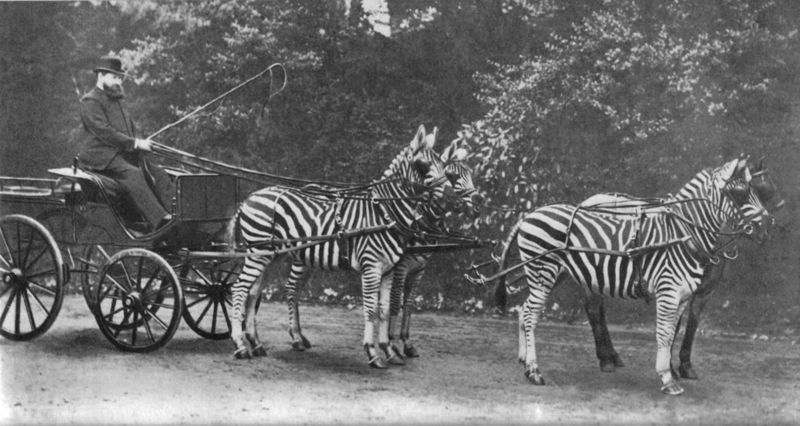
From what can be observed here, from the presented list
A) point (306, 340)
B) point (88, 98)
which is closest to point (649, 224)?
point (306, 340)

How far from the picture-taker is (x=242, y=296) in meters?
9.21

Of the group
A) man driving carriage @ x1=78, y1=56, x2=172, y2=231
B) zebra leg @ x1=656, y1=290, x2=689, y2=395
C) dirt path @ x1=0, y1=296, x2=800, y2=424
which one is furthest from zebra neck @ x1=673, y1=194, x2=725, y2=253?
man driving carriage @ x1=78, y1=56, x2=172, y2=231

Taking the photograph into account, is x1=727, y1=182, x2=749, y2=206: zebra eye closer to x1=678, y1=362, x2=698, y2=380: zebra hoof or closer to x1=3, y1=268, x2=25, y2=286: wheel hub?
x1=678, y1=362, x2=698, y2=380: zebra hoof

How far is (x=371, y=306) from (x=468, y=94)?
430 centimetres

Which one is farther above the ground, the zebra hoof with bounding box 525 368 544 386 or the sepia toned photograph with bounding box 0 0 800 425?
the sepia toned photograph with bounding box 0 0 800 425

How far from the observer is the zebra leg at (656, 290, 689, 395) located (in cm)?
784

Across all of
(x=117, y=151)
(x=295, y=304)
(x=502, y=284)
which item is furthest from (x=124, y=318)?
(x=502, y=284)

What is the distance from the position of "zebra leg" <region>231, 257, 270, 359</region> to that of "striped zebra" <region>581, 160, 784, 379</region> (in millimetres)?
3302

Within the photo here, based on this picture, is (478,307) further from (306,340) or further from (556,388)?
(556,388)

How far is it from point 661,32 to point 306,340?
18.8ft

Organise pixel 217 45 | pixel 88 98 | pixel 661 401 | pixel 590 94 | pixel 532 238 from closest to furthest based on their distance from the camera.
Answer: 1. pixel 661 401
2. pixel 532 238
3. pixel 88 98
4. pixel 217 45
5. pixel 590 94

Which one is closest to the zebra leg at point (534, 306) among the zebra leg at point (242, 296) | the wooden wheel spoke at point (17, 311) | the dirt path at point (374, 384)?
the dirt path at point (374, 384)

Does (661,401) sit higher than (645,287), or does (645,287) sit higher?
(645,287)

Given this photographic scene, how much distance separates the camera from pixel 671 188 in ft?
36.5
